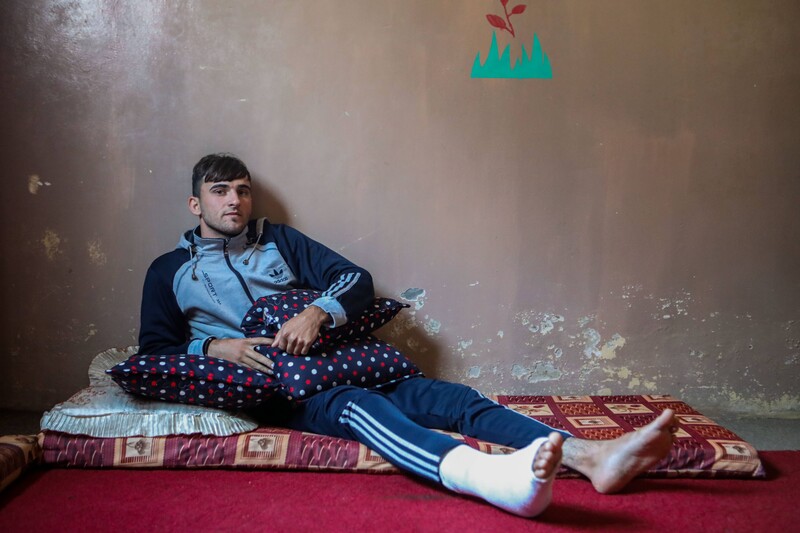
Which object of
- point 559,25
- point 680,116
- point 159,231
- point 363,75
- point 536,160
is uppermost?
point 559,25

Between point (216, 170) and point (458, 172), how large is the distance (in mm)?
966

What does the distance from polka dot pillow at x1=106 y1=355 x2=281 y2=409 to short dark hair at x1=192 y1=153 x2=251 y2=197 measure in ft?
2.41

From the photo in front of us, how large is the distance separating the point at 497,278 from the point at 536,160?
517mm

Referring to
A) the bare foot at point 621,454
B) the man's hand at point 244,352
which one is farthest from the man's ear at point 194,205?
the bare foot at point 621,454

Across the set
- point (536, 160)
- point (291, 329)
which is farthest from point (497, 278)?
point (291, 329)

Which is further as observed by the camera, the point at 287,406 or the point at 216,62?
the point at 216,62

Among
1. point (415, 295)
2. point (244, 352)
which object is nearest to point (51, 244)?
point (244, 352)

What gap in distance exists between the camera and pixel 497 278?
8.89 ft

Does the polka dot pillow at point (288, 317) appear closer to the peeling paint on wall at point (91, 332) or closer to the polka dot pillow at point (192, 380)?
the polka dot pillow at point (192, 380)

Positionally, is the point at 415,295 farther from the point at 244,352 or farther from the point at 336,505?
the point at 336,505

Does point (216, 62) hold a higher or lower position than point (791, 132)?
higher

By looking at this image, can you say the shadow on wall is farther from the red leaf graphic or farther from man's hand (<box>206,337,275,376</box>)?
the red leaf graphic

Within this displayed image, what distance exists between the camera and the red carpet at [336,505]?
1622 millimetres

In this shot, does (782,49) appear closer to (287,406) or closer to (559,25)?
(559,25)
